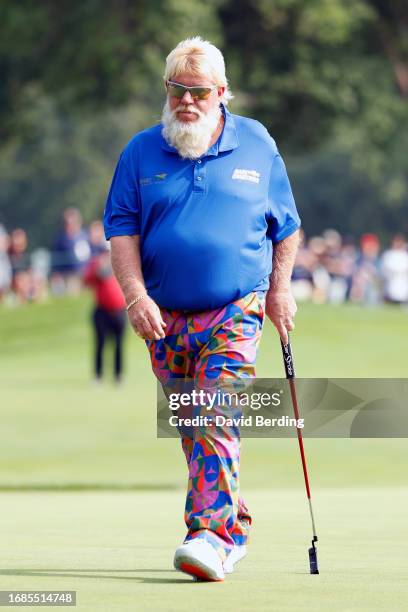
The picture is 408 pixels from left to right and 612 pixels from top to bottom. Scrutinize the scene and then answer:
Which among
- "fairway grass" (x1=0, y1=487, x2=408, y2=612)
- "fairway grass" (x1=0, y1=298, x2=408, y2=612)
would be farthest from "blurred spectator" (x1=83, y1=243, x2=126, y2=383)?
→ "fairway grass" (x1=0, y1=487, x2=408, y2=612)

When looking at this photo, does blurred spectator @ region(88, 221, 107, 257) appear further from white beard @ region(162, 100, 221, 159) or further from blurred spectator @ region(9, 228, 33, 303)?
white beard @ region(162, 100, 221, 159)

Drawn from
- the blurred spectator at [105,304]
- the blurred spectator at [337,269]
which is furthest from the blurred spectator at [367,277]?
the blurred spectator at [105,304]

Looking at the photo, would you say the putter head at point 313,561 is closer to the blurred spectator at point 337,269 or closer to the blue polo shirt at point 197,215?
the blue polo shirt at point 197,215

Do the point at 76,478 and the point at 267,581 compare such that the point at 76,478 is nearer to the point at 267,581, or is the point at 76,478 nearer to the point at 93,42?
the point at 267,581

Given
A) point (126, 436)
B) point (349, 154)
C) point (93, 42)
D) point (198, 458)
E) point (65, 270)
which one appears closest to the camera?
point (198, 458)

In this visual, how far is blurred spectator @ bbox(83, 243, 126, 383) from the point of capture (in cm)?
2275

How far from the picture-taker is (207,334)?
252 inches

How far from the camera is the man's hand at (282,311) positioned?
6633 mm

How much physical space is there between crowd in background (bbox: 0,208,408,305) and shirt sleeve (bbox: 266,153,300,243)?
23.5 metres

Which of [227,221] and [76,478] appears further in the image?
[76,478]

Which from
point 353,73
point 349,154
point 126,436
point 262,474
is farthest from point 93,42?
point 349,154

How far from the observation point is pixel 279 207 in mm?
6609

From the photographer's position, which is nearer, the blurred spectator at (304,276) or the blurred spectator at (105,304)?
the blurred spectator at (105,304)

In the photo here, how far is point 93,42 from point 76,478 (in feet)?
80.0
